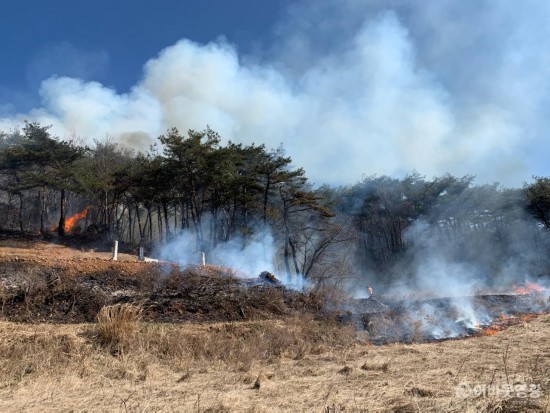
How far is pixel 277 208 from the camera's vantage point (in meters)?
32.3

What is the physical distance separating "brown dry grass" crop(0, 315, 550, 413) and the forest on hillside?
12.8 m

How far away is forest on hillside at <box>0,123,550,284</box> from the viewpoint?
30.2 m

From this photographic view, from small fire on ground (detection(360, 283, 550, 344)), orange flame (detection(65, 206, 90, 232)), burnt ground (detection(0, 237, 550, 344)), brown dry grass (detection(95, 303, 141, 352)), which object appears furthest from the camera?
orange flame (detection(65, 206, 90, 232))

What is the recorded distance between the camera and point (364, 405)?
4691 mm

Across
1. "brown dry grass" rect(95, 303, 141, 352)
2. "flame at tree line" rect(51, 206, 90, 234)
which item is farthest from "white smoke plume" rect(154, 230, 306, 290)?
"brown dry grass" rect(95, 303, 141, 352)

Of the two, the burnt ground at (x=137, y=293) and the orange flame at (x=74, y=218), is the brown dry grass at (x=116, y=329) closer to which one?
the burnt ground at (x=137, y=293)

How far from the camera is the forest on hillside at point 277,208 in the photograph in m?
30.2

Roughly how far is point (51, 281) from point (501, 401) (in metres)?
13.4

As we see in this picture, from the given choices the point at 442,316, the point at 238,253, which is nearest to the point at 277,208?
the point at 238,253

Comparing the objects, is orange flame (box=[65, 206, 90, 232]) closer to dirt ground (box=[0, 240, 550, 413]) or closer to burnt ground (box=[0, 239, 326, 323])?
burnt ground (box=[0, 239, 326, 323])

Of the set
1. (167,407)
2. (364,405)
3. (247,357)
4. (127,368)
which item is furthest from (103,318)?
(364,405)

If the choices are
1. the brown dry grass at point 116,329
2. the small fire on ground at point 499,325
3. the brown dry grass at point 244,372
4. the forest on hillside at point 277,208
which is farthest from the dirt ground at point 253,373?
the forest on hillside at point 277,208

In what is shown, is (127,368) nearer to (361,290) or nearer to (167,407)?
(167,407)

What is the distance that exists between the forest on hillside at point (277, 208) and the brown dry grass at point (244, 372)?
12.8 m
